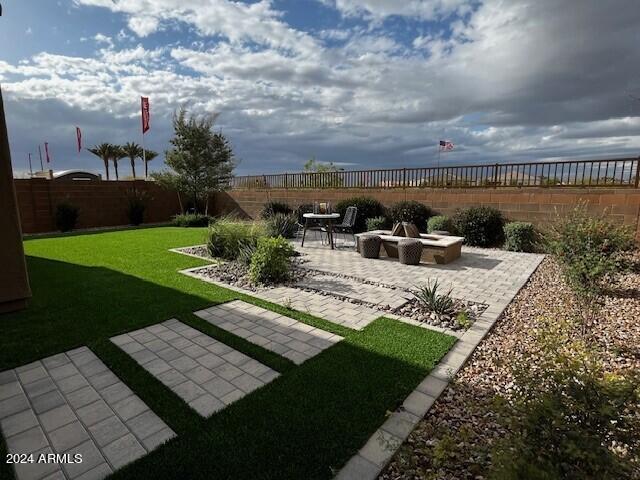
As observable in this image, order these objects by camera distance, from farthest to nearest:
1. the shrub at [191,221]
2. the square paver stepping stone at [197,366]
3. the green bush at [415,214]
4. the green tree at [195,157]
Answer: the green tree at [195,157] < the shrub at [191,221] < the green bush at [415,214] < the square paver stepping stone at [197,366]

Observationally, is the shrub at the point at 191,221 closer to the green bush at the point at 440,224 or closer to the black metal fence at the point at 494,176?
the black metal fence at the point at 494,176

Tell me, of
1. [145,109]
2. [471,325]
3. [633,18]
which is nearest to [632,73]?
[633,18]

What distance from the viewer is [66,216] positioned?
1134 centimetres

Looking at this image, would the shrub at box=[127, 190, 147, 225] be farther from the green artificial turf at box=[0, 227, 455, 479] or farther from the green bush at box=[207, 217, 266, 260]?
the green artificial turf at box=[0, 227, 455, 479]

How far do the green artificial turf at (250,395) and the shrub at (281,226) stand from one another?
3.12 m

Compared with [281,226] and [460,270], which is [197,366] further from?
[281,226]

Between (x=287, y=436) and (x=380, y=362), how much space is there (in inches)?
42.3

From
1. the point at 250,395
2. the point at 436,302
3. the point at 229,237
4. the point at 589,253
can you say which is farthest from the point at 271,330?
the point at 589,253

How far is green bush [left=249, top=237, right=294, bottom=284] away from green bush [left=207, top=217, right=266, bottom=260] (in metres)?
1.26

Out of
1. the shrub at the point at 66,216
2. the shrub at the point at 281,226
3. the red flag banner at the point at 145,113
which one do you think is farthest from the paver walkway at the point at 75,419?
the red flag banner at the point at 145,113

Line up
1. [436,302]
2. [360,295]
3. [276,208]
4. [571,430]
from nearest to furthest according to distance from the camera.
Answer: [571,430] < [436,302] < [360,295] < [276,208]

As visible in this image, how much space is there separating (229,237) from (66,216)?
8.63m

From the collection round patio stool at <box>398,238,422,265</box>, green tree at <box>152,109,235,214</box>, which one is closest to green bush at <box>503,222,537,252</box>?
round patio stool at <box>398,238,422,265</box>

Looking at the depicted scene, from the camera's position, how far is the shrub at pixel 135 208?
13180 mm
